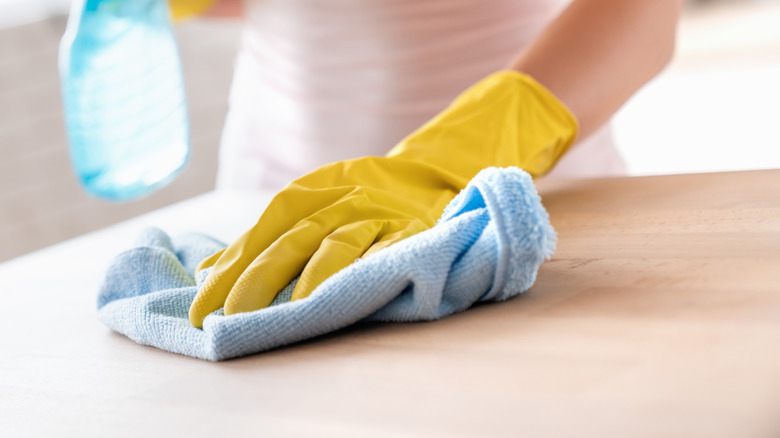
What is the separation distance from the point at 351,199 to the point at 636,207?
0.79ft

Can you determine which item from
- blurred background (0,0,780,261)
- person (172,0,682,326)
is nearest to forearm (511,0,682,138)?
person (172,0,682,326)

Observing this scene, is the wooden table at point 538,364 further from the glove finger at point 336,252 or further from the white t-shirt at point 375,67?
the white t-shirt at point 375,67

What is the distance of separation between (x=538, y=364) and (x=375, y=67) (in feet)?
2.46

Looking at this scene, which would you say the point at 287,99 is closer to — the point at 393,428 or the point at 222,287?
the point at 222,287

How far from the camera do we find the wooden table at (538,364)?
1.27 feet

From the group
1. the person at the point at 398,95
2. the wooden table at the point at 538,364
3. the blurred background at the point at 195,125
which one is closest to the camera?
the wooden table at the point at 538,364

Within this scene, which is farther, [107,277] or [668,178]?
[668,178]

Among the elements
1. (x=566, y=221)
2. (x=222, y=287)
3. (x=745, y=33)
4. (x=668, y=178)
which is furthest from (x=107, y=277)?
(x=745, y=33)

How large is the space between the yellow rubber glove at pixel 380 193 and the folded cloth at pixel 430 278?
3 cm

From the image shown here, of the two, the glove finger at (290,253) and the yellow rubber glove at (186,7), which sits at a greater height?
the yellow rubber glove at (186,7)

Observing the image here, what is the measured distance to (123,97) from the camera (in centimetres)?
100

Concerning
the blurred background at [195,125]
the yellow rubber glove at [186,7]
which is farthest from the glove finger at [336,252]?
the blurred background at [195,125]

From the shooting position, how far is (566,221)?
72cm

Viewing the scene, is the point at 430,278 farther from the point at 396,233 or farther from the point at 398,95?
the point at 398,95
